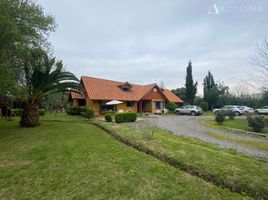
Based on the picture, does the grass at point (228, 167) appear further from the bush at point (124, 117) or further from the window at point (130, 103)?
the window at point (130, 103)

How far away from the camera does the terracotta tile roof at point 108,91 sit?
25766mm

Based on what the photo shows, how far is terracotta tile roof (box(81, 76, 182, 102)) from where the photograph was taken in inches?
1014

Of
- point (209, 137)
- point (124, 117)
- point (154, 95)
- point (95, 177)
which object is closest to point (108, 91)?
point (154, 95)

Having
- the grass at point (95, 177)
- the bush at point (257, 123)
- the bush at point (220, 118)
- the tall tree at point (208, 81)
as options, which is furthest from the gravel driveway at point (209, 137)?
the tall tree at point (208, 81)

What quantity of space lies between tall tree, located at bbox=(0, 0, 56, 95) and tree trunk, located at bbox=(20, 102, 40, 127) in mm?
3225

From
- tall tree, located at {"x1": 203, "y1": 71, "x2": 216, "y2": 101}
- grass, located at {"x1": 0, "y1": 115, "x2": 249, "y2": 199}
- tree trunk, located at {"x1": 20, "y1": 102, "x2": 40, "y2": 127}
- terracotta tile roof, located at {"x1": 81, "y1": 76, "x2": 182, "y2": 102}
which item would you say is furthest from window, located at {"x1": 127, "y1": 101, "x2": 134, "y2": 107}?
tall tree, located at {"x1": 203, "y1": 71, "x2": 216, "y2": 101}

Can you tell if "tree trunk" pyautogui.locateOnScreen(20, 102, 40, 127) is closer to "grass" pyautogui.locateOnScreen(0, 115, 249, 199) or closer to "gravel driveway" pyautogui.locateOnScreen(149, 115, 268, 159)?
"grass" pyautogui.locateOnScreen(0, 115, 249, 199)

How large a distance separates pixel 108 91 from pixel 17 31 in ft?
62.3

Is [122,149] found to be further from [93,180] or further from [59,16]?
[59,16]

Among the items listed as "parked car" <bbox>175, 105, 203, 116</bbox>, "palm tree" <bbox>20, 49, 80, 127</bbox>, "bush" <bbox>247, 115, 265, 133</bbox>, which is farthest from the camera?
"parked car" <bbox>175, 105, 203, 116</bbox>

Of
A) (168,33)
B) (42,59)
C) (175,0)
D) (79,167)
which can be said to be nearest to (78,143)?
(79,167)

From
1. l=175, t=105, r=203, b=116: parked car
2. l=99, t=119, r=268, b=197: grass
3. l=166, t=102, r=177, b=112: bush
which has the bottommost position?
l=99, t=119, r=268, b=197: grass

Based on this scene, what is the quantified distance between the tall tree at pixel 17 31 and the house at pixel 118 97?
1319cm

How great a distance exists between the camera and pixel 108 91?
91.6 ft
